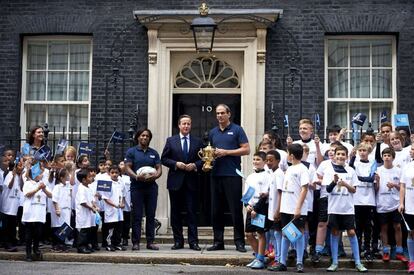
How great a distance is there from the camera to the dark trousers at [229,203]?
995cm

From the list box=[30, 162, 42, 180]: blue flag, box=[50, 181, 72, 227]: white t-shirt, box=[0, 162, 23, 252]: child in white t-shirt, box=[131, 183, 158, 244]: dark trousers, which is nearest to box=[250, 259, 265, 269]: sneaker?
box=[131, 183, 158, 244]: dark trousers

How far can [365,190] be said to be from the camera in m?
9.17

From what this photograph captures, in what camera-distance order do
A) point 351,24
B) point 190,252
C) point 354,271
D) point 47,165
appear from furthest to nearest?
point 351,24
point 47,165
point 190,252
point 354,271

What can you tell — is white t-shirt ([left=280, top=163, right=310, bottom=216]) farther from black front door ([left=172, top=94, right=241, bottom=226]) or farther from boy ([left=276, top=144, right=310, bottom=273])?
black front door ([left=172, top=94, right=241, bottom=226])

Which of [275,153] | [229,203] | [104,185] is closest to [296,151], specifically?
[275,153]

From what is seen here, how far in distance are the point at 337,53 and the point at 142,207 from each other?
203 inches

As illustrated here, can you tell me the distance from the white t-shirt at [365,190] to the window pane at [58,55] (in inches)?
264

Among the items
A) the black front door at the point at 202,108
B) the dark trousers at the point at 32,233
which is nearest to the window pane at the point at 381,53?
the black front door at the point at 202,108

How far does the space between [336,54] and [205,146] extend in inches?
160

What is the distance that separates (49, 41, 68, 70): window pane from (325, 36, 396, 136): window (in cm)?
502

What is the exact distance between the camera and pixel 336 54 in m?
13.2

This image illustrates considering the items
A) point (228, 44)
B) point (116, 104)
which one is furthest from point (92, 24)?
point (228, 44)

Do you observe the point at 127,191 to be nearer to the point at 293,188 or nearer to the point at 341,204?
the point at 293,188

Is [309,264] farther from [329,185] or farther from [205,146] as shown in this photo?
[205,146]
